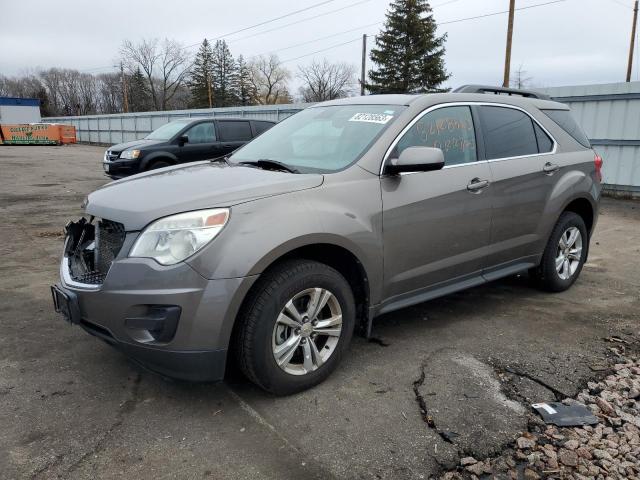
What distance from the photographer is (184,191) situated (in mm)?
2854

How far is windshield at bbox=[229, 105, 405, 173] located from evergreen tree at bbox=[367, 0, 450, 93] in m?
36.2

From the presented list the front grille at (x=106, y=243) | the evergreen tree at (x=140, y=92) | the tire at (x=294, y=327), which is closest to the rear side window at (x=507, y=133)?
the tire at (x=294, y=327)

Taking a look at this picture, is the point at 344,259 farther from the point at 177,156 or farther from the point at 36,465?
the point at 177,156

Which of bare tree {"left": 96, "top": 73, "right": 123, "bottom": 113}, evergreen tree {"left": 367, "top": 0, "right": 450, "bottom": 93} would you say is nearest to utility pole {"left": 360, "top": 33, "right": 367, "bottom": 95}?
evergreen tree {"left": 367, "top": 0, "right": 450, "bottom": 93}

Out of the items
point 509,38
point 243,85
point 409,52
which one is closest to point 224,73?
point 243,85

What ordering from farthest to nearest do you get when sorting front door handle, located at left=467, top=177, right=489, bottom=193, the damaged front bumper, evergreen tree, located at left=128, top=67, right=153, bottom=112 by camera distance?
1. evergreen tree, located at left=128, top=67, right=153, bottom=112
2. front door handle, located at left=467, top=177, right=489, bottom=193
3. the damaged front bumper

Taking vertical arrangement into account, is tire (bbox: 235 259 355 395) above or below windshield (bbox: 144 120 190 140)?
below

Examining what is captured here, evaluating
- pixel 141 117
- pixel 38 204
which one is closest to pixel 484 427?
pixel 38 204

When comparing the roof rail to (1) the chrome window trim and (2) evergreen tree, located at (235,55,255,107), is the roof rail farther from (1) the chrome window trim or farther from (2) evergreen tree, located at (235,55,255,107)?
(2) evergreen tree, located at (235,55,255,107)

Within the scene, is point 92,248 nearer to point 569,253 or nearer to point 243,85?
point 569,253

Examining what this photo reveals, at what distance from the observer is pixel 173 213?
8.63 ft

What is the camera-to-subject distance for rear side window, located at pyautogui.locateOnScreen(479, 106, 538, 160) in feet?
13.1

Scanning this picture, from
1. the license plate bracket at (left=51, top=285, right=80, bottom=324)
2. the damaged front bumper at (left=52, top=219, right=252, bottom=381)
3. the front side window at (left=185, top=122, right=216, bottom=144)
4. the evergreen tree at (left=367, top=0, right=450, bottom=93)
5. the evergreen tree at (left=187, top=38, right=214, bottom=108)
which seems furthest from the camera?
the evergreen tree at (left=187, top=38, right=214, bottom=108)

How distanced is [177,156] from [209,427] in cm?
931
